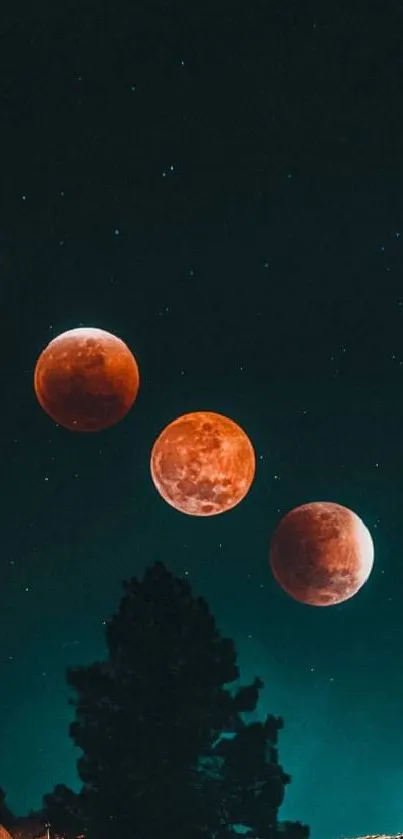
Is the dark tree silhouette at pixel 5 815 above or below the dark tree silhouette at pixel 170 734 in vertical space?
below

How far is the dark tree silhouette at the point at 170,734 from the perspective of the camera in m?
18.1

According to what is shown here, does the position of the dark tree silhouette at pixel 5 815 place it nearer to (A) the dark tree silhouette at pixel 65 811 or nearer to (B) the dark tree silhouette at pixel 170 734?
(A) the dark tree silhouette at pixel 65 811

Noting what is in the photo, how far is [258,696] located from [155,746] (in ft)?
11.1

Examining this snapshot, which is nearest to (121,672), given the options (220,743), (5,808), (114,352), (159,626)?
(159,626)

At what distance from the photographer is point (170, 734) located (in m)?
19.1

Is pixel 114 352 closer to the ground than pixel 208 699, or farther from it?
farther from it

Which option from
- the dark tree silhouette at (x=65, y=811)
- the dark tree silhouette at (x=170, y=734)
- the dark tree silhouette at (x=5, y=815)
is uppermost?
the dark tree silhouette at (x=170, y=734)

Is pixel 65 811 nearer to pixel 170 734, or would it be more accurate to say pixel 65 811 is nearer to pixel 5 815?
pixel 170 734

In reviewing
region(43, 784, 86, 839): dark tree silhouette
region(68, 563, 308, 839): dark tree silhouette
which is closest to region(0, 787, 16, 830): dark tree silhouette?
region(43, 784, 86, 839): dark tree silhouette

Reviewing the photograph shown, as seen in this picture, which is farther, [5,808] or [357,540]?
[5,808]

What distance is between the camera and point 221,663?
68.1 feet

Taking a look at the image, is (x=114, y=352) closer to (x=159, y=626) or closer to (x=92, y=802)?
(x=159, y=626)

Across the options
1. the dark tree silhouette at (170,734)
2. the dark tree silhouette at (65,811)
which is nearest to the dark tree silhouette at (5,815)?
the dark tree silhouette at (65,811)

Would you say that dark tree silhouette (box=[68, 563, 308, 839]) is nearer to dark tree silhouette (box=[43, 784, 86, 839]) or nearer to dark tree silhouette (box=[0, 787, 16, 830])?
dark tree silhouette (box=[43, 784, 86, 839])
